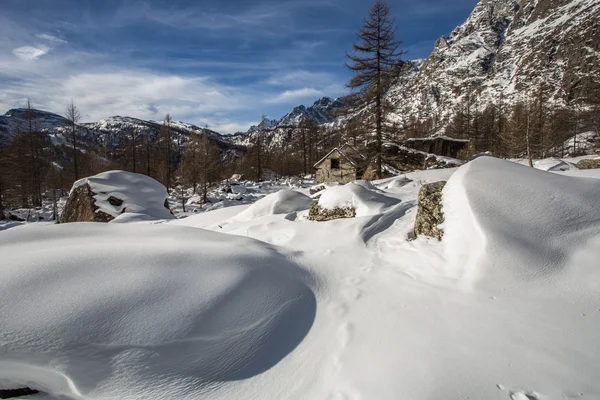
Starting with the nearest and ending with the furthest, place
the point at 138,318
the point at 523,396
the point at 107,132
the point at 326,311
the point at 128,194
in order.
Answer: the point at 523,396, the point at 138,318, the point at 326,311, the point at 128,194, the point at 107,132

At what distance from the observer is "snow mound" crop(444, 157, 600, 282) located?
306 centimetres

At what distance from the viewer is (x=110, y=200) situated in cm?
1098

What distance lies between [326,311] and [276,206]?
533cm

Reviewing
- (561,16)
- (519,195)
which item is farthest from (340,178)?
(561,16)

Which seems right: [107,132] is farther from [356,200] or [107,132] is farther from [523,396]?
[523,396]

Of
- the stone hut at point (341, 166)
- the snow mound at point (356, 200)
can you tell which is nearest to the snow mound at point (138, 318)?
the snow mound at point (356, 200)

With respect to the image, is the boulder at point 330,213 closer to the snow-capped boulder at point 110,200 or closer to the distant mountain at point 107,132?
the snow-capped boulder at point 110,200

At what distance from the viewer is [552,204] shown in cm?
346

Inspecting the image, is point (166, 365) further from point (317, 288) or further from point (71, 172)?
point (71, 172)

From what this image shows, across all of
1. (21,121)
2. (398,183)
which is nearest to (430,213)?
(398,183)

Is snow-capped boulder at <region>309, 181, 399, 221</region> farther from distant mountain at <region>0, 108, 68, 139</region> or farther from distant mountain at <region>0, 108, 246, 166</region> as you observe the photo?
distant mountain at <region>0, 108, 246, 166</region>

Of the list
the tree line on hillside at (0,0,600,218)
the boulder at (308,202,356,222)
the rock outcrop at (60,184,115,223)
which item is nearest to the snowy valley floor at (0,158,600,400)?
the boulder at (308,202,356,222)

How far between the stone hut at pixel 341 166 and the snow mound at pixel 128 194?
44.0 feet

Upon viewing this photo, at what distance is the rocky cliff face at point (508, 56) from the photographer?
77.5 meters
